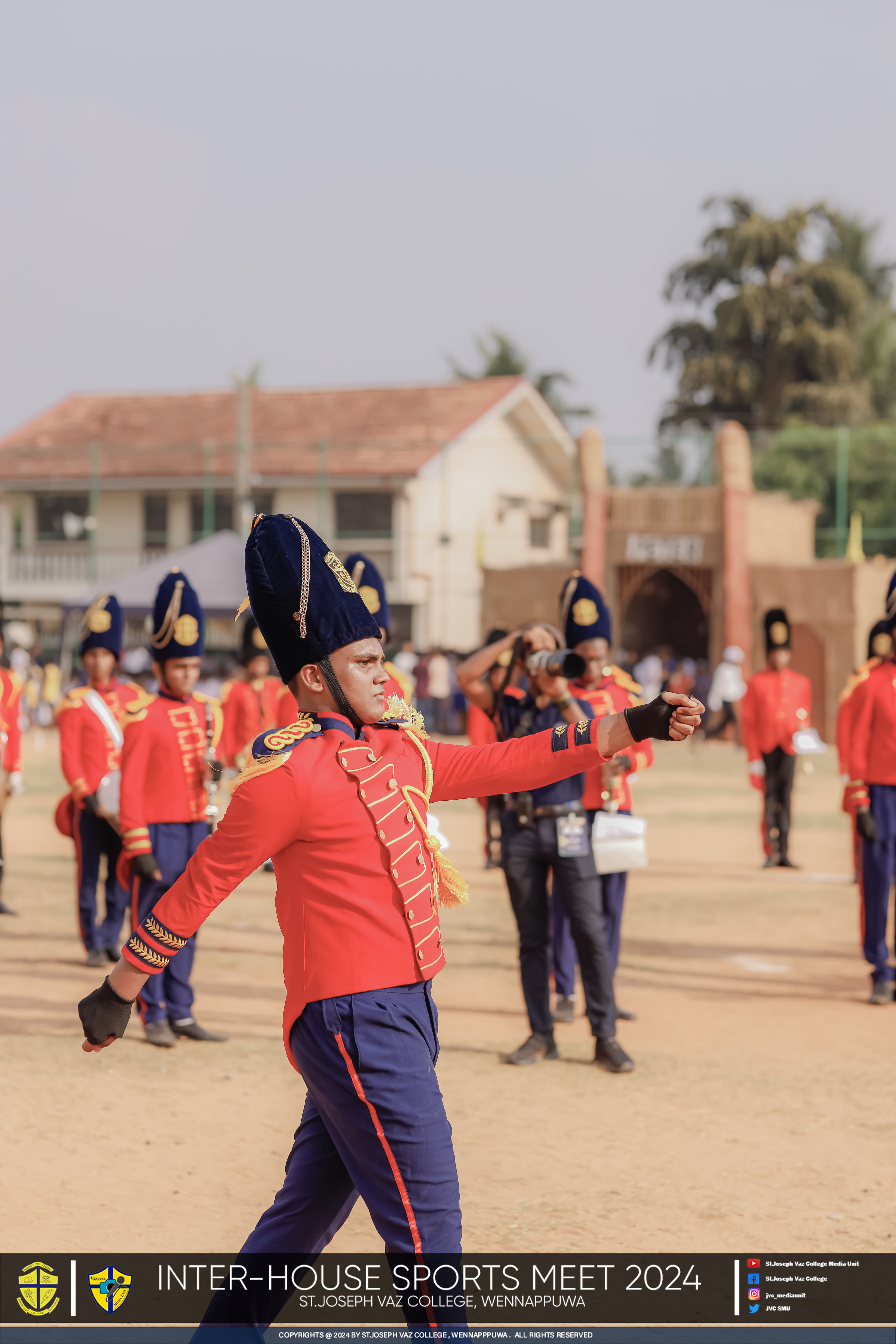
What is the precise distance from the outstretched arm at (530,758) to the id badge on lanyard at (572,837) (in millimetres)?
3281

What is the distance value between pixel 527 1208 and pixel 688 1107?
148 centimetres

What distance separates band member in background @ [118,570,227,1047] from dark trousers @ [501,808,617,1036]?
1.61 meters

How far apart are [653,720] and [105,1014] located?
1.43 m

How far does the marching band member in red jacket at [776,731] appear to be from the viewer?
45.2 feet

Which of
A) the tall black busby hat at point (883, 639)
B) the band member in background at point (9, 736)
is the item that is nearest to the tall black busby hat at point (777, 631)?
the tall black busby hat at point (883, 639)

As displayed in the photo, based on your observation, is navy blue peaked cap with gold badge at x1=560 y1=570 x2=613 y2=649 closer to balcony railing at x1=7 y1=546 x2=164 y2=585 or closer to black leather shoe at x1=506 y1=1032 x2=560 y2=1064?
black leather shoe at x1=506 y1=1032 x2=560 y2=1064

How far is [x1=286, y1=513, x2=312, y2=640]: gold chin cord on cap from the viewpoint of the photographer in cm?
356

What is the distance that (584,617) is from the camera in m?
7.95

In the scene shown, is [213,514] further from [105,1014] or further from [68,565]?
[105,1014]

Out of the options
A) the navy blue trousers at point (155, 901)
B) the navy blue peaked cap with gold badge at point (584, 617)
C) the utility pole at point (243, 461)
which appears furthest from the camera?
the utility pole at point (243, 461)

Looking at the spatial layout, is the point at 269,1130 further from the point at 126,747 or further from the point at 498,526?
the point at 498,526

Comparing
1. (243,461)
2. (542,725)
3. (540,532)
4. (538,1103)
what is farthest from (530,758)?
(540,532)

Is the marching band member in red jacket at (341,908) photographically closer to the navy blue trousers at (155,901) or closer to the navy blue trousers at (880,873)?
the navy blue trousers at (155,901)

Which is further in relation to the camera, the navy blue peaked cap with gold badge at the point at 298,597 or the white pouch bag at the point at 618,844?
the white pouch bag at the point at 618,844
